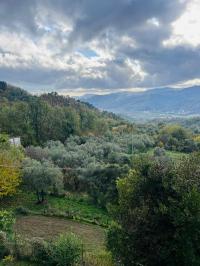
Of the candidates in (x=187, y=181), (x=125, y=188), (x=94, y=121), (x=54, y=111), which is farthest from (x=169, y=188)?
(x=94, y=121)

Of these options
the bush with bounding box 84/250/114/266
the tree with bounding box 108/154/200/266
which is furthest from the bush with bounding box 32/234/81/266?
the tree with bounding box 108/154/200/266

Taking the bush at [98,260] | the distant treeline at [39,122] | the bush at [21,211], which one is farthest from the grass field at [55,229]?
the distant treeline at [39,122]

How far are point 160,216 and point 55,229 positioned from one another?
1702 centimetres

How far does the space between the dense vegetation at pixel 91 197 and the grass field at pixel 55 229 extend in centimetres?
8

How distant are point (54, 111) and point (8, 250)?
53.8 metres

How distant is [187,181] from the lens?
14.0m

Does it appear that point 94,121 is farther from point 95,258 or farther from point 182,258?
point 182,258

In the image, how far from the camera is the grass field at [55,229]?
89.8 feet

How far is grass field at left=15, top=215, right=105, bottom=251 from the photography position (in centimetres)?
2736

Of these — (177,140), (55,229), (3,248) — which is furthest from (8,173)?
(177,140)

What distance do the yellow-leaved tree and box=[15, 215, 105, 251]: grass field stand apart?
419 cm

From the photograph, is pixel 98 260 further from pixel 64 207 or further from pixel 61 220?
pixel 64 207

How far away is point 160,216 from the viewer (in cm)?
1400

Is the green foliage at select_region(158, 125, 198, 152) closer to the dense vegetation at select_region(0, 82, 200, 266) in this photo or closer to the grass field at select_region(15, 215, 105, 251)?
the dense vegetation at select_region(0, 82, 200, 266)
